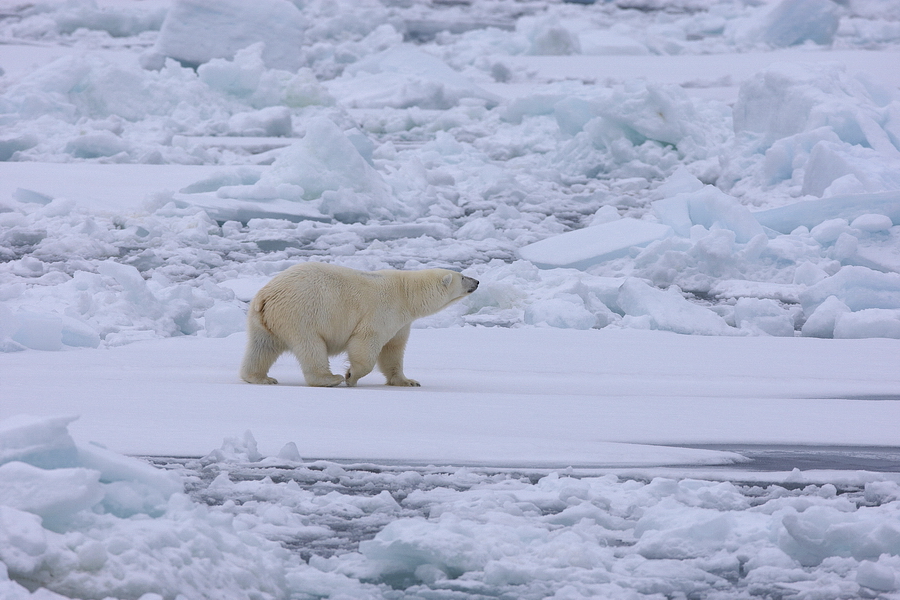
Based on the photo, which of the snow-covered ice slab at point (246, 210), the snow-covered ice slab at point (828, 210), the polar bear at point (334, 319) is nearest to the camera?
the polar bear at point (334, 319)

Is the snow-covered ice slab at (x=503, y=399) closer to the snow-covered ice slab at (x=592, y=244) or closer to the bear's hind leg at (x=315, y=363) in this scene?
the bear's hind leg at (x=315, y=363)

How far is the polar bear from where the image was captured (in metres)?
3.60

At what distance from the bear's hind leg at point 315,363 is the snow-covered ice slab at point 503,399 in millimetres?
78

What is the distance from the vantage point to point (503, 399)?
3385 millimetres

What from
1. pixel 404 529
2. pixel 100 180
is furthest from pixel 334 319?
pixel 100 180

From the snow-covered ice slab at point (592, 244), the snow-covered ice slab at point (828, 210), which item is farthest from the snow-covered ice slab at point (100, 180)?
the snow-covered ice slab at point (828, 210)

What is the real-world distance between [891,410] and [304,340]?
7.09ft

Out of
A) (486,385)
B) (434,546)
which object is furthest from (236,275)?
(434,546)

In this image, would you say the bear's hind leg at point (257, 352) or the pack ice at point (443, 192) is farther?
the pack ice at point (443, 192)

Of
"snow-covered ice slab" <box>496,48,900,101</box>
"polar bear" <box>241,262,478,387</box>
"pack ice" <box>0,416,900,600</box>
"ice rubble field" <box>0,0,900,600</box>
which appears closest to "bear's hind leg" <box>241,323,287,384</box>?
"polar bear" <box>241,262,478,387</box>

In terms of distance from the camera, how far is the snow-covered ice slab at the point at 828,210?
6.57 metres

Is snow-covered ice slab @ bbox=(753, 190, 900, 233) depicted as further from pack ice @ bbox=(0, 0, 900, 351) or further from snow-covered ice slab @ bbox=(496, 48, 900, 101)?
snow-covered ice slab @ bbox=(496, 48, 900, 101)

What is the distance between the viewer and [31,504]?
5.46 feet

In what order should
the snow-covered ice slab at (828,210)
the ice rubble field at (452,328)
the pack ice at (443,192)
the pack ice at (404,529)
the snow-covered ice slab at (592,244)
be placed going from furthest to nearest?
the snow-covered ice slab at (828,210) < the snow-covered ice slab at (592,244) < the pack ice at (443,192) < the ice rubble field at (452,328) < the pack ice at (404,529)
